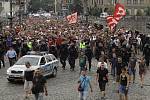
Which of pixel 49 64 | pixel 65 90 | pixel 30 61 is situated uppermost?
pixel 30 61

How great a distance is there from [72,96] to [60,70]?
31.5ft

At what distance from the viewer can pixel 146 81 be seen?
28812 millimetres

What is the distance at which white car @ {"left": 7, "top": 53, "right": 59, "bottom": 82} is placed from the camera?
26516 millimetres

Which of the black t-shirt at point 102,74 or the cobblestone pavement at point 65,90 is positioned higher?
the black t-shirt at point 102,74

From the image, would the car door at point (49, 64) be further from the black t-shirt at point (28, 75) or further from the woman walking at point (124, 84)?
the woman walking at point (124, 84)

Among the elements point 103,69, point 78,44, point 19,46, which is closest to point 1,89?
point 103,69

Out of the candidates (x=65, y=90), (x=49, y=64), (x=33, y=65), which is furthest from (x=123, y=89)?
(x=49, y=64)

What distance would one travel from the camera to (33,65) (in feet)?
89.1

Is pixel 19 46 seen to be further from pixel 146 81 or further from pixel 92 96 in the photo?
pixel 92 96

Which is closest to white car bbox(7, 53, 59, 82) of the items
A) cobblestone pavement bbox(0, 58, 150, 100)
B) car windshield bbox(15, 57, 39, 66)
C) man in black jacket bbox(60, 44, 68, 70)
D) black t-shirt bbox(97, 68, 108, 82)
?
car windshield bbox(15, 57, 39, 66)

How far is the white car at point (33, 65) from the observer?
1044 inches

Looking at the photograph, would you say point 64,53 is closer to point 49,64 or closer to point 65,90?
point 49,64

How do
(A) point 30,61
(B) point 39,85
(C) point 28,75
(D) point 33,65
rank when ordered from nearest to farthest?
1. (B) point 39,85
2. (C) point 28,75
3. (D) point 33,65
4. (A) point 30,61

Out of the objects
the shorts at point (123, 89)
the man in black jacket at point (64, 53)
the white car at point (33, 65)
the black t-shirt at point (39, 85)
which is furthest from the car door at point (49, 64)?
the black t-shirt at point (39, 85)
